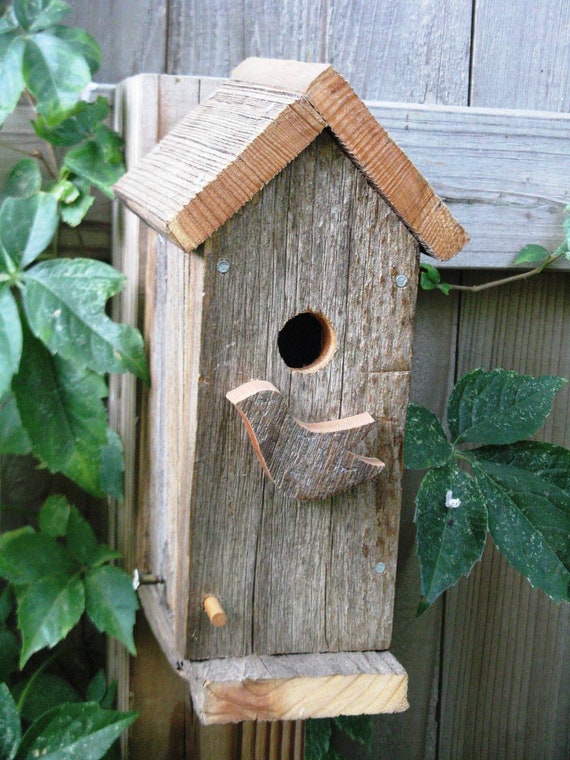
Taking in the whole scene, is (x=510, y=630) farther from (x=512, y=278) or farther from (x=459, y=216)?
(x=459, y=216)

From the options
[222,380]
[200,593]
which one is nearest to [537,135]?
[222,380]

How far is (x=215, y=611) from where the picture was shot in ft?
3.32

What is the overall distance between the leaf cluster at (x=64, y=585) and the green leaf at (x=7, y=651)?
116 millimetres

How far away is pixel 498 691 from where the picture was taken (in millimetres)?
1656

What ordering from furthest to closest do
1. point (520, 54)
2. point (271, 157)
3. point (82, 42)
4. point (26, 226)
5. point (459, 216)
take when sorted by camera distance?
point (520, 54) → point (459, 216) → point (82, 42) → point (26, 226) → point (271, 157)

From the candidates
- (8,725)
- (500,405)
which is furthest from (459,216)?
(8,725)

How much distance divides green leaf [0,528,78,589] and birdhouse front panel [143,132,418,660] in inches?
12.3

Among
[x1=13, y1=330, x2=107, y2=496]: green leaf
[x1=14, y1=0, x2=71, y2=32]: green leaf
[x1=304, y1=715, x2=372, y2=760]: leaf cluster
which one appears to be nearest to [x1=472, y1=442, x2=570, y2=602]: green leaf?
[x1=304, y1=715, x2=372, y2=760]: leaf cluster

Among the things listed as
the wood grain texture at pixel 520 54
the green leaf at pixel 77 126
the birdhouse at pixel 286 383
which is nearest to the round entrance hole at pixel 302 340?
the birdhouse at pixel 286 383

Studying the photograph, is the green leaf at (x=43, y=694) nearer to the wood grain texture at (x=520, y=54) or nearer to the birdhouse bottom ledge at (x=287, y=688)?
the birdhouse bottom ledge at (x=287, y=688)

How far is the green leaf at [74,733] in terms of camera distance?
3.86 ft

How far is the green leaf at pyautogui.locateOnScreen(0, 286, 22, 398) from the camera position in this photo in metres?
1.07

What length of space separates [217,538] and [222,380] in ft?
0.62

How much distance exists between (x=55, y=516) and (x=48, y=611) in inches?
7.0
